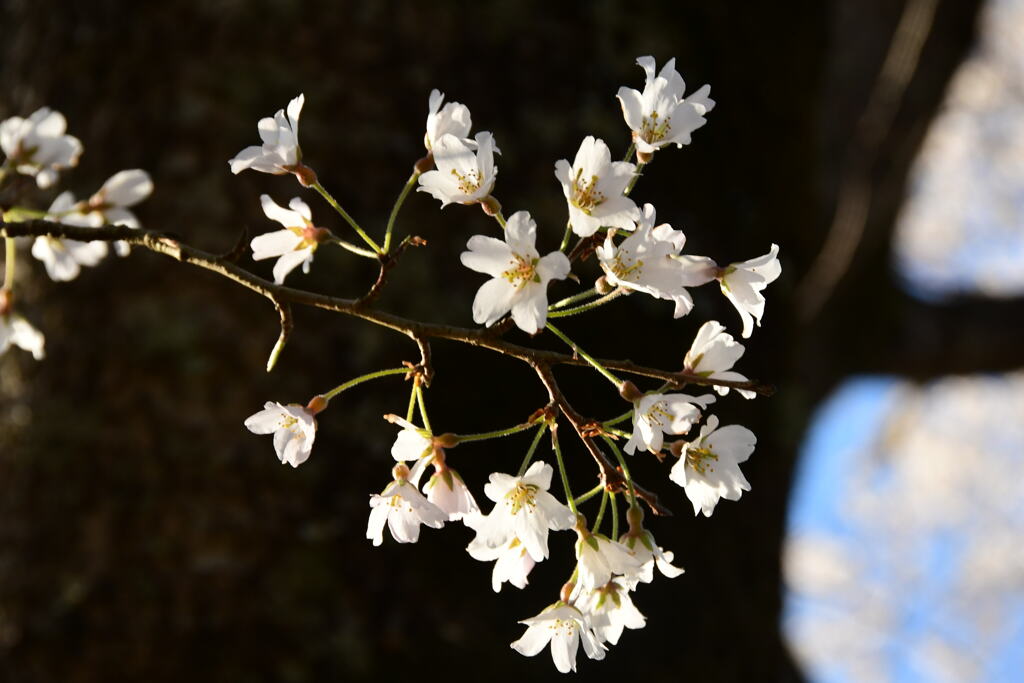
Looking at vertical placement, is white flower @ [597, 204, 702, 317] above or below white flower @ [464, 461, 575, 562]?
above

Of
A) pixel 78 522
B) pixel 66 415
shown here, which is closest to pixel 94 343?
pixel 66 415

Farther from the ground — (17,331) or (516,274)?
(516,274)

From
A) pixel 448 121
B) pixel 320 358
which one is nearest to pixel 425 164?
pixel 448 121

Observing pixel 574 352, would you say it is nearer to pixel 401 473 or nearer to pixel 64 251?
pixel 401 473

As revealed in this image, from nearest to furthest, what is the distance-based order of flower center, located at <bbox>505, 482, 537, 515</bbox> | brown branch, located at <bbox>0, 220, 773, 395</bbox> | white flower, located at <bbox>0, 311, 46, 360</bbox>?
brown branch, located at <bbox>0, 220, 773, 395</bbox> < flower center, located at <bbox>505, 482, 537, 515</bbox> < white flower, located at <bbox>0, 311, 46, 360</bbox>

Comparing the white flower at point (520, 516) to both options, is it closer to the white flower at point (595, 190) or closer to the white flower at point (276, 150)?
the white flower at point (595, 190)

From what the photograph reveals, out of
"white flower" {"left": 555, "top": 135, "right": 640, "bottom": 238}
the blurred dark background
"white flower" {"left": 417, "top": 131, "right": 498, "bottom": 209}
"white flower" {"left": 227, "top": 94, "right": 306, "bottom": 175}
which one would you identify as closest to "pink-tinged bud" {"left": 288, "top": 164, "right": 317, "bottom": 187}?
"white flower" {"left": 227, "top": 94, "right": 306, "bottom": 175}

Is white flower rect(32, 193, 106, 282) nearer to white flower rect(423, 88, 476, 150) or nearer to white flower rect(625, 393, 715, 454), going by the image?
white flower rect(423, 88, 476, 150)

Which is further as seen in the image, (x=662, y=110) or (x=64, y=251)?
(x=64, y=251)
